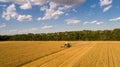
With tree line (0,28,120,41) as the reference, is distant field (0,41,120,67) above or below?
below

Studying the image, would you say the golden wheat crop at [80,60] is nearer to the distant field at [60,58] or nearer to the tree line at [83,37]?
the distant field at [60,58]

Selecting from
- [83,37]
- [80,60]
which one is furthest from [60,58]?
[83,37]

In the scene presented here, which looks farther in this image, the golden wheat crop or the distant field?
the distant field

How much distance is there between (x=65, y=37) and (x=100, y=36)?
1943 cm

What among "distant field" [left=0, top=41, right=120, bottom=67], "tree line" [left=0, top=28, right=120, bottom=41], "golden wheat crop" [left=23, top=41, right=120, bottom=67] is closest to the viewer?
"golden wheat crop" [left=23, top=41, right=120, bottom=67]

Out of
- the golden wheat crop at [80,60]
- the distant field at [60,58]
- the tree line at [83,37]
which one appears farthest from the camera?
the tree line at [83,37]

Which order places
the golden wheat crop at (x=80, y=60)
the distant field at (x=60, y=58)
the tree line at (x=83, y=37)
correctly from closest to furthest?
the golden wheat crop at (x=80, y=60)
the distant field at (x=60, y=58)
the tree line at (x=83, y=37)

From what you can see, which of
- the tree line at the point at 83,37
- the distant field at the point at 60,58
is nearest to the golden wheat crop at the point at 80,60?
the distant field at the point at 60,58

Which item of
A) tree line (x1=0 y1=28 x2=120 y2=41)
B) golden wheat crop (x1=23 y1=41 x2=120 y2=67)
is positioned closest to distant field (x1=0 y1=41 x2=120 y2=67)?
golden wheat crop (x1=23 y1=41 x2=120 y2=67)

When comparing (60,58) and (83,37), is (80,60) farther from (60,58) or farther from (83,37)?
(83,37)

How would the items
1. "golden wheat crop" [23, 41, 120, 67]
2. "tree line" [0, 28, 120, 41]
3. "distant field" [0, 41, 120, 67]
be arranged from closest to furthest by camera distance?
"golden wheat crop" [23, 41, 120, 67] → "distant field" [0, 41, 120, 67] → "tree line" [0, 28, 120, 41]

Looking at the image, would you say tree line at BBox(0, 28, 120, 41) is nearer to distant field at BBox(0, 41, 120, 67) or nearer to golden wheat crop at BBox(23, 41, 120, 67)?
distant field at BBox(0, 41, 120, 67)

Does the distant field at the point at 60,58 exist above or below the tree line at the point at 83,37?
below

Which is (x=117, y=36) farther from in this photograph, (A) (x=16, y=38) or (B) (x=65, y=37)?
(A) (x=16, y=38)
